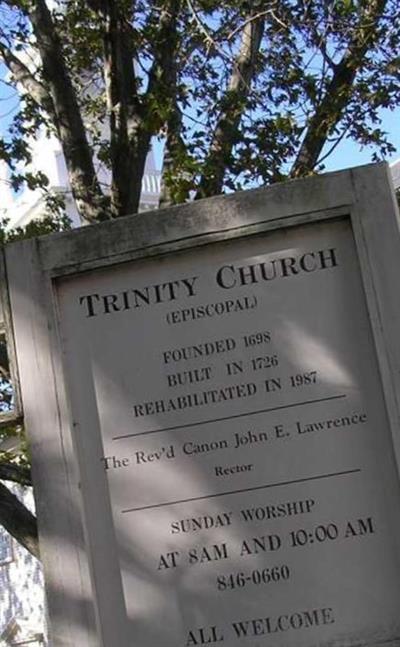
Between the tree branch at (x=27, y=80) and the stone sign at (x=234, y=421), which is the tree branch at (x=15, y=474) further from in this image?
the stone sign at (x=234, y=421)

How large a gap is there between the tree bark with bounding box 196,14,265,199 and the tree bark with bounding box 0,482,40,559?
11.5 feet

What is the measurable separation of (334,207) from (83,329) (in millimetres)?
1021

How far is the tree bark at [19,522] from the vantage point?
1205cm

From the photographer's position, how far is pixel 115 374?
4.76 meters

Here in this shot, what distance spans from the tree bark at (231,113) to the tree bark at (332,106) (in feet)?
2.32

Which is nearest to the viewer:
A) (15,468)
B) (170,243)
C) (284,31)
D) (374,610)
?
(374,610)

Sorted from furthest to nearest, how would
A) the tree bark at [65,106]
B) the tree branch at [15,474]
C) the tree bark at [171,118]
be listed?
the tree bark at [65,106] → the tree branch at [15,474] → the tree bark at [171,118]

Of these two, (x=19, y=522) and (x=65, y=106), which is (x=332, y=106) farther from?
(x=19, y=522)

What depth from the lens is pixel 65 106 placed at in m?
12.5

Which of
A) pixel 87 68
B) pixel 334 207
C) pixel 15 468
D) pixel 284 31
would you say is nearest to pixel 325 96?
pixel 284 31

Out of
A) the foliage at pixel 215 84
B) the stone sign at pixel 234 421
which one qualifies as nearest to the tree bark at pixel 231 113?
the foliage at pixel 215 84

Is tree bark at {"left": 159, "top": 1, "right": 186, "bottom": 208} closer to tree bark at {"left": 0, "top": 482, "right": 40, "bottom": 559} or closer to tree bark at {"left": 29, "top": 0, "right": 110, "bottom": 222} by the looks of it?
tree bark at {"left": 29, "top": 0, "right": 110, "bottom": 222}

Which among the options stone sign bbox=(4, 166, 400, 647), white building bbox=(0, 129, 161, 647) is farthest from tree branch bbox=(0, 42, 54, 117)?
white building bbox=(0, 129, 161, 647)

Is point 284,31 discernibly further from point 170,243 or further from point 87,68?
point 170,243
